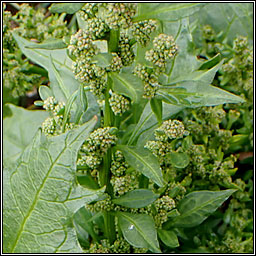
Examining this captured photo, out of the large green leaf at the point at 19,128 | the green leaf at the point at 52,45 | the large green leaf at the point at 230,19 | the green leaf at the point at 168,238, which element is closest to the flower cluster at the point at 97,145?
the green leaf at the point at 52,45

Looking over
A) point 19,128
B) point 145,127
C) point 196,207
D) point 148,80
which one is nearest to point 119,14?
point 148,80

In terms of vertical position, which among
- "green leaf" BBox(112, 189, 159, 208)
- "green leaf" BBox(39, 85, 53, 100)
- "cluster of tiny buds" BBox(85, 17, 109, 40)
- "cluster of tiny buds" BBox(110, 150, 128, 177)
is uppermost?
"cluster of tiny buds" BBox(85, 17, 109, 40)

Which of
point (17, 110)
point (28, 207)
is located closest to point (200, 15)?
point (17, 110)

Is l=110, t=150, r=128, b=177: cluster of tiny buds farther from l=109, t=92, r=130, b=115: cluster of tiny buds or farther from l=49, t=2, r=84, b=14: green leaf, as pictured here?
l=49, t=2, r=84, b=14: green leaf

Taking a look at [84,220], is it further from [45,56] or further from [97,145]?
[45,56]

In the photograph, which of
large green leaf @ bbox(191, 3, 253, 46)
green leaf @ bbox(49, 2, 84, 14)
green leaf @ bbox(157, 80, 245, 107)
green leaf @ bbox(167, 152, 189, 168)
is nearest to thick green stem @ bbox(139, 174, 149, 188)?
green leaf @ bbox(167, 152, 189, 168)
